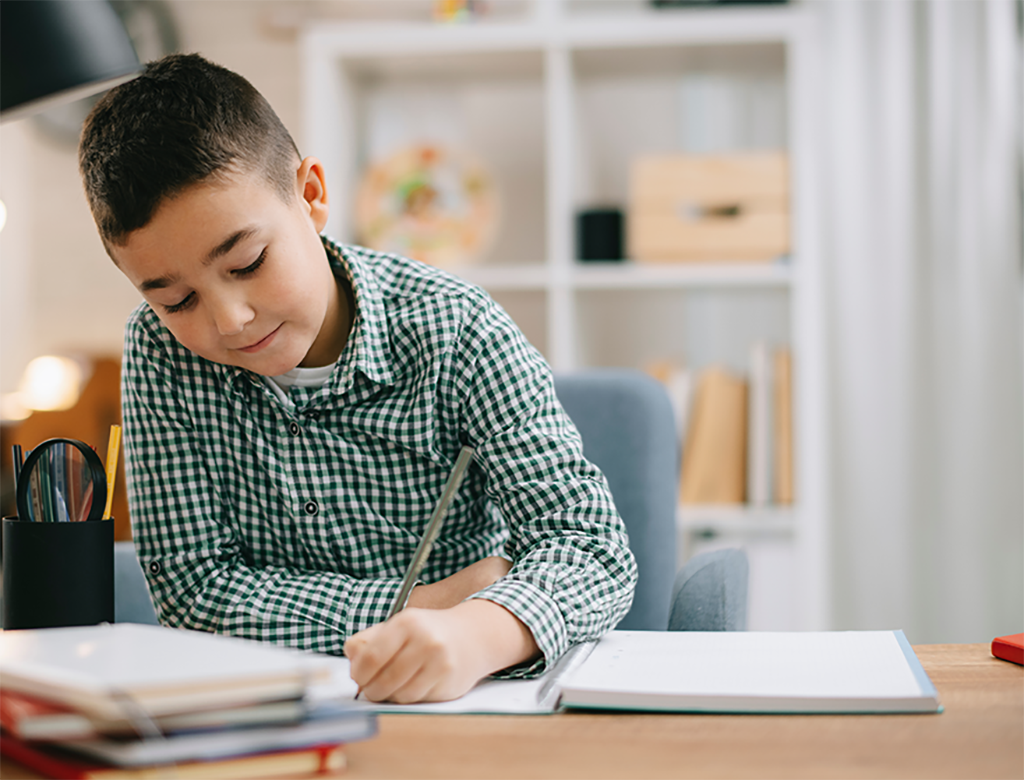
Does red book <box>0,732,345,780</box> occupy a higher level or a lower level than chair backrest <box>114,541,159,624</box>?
higher

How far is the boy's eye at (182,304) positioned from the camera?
0.79m

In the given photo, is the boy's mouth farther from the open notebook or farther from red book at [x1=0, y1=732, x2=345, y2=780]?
red book at [x1=0, y1=732, x2=345, y2=780]

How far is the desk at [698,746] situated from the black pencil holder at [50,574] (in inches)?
8.9

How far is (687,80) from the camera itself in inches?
90.1

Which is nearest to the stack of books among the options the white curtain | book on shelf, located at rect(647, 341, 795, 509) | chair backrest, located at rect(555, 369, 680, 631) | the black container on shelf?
chair backrest, located at rect(555, 369, 680, 631)

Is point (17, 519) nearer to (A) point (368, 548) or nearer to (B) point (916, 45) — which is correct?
(A) point (368, 548)

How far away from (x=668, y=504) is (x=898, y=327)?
1.33 meters

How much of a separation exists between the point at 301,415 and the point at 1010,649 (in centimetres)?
62

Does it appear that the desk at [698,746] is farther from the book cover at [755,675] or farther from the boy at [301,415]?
the boy at [301,415]

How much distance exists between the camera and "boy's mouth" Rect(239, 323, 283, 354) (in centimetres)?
82

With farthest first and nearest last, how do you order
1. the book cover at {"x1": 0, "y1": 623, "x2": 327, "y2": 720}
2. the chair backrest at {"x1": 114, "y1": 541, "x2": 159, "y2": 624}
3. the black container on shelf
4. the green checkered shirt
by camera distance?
1. the black container on shelf
2. the chair backrest at {"x1": 114, "y1": 541, "x2": 159, "y2": 624}
3. the green checkered shirt
4. the book cover at {"x1": 0, "y1": 623, "x2": 327, "y2": 720}

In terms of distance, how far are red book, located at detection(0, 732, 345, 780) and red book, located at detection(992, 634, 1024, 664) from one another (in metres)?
0.47

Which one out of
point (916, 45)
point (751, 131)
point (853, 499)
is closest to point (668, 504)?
point (853, 499)

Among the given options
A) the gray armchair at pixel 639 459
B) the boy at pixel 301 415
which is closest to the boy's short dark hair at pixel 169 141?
the boy at pixel 301 415
